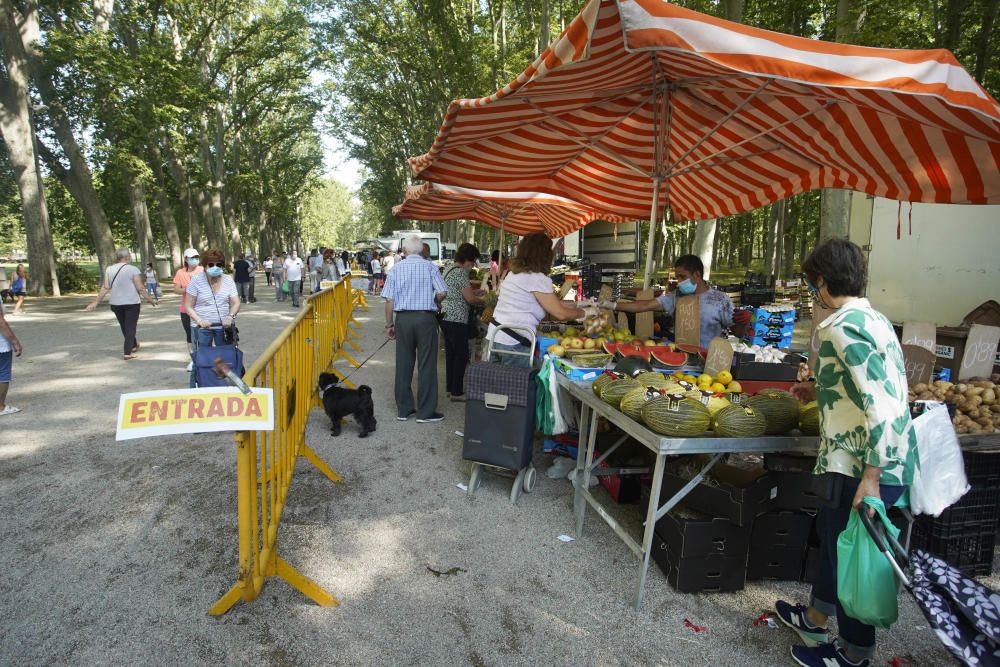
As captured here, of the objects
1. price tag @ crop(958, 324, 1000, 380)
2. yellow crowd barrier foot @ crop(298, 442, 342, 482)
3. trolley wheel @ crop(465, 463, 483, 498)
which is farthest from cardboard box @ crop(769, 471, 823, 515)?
yellow crowd barrier foot @ crop(298, 442, 342, 482)

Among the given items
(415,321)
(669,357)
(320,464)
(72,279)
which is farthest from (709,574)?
(72,279)

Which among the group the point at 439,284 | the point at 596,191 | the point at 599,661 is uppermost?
the point at 596,191

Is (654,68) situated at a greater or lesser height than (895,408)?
greater

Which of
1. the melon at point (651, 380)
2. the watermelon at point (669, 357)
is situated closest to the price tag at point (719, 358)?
the watermelon at point (669, 357)

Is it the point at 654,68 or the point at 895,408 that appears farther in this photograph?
the point at 654,68

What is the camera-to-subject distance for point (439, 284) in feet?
20.0

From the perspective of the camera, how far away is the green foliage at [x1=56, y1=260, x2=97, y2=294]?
21.9m

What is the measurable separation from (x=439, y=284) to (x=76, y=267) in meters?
23.4

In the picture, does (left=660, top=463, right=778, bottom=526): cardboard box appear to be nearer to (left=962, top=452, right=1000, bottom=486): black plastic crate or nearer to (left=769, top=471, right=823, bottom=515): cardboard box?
(left=769, top=471, right=823, bottom=515): cardboard box

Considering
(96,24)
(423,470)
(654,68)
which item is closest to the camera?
(654,68)

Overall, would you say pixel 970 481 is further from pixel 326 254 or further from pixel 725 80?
pixel 326 254

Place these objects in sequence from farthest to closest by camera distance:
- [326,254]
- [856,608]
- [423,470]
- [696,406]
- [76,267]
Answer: [76,267] → [326,254] → [423,470] → [696,406] → [856,608]

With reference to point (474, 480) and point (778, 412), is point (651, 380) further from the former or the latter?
point (474, 480)

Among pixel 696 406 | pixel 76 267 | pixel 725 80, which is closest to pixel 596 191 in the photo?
pixel 725 80
